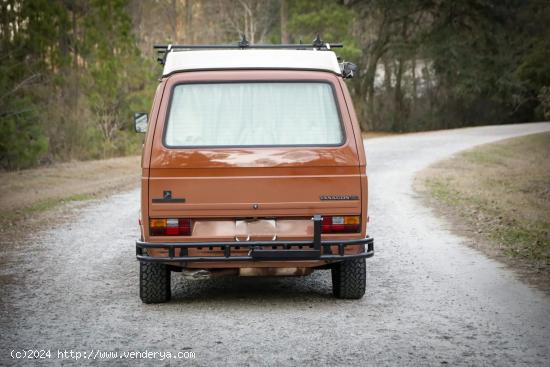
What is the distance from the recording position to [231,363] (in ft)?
16.7

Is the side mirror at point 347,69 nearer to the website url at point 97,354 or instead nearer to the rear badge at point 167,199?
the rear badge at point 167,199

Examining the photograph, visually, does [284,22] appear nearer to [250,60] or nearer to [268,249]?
[250,60]

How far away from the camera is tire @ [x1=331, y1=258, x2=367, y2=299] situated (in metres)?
6.88

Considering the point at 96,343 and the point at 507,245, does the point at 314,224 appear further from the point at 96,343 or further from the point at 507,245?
the point at 507,245

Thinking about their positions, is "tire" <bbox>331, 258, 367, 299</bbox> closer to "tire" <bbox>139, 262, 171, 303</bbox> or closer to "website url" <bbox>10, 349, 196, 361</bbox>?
"tire" <bbox>139, 262, 171, 303</bbox>

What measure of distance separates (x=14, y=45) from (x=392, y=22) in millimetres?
25696

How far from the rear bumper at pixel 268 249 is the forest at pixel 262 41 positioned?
50.7 feet

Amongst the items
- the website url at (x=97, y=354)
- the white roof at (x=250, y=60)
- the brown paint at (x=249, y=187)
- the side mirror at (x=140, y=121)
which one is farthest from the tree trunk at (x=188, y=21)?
the website url at (x=97, y=354)

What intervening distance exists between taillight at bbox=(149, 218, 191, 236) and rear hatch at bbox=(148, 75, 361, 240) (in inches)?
1.8

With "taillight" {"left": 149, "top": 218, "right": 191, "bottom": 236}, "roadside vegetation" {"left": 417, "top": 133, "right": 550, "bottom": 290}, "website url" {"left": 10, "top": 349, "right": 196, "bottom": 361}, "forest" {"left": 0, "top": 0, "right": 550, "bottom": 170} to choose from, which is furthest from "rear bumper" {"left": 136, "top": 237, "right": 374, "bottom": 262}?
"forest" {"left": 0, "top": 0, "right": 550, "bottom": 170}

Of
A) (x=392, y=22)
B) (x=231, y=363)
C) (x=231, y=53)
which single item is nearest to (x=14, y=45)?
(x=231, y=53)

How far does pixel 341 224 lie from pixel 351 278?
0.66m

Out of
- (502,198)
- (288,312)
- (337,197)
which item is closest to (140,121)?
(337,197)

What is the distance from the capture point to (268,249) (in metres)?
6.41
